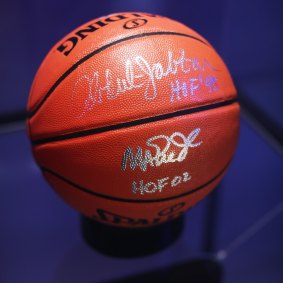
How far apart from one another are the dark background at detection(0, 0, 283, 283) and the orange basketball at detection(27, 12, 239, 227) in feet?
0.88

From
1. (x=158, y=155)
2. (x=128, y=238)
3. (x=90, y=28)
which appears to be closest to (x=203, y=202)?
(x=128, y=238)

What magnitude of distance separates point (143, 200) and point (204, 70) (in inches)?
11.9

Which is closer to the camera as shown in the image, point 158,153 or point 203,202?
point 158,153

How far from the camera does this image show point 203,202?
55.9 inches

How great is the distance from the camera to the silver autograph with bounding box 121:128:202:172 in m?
0.97

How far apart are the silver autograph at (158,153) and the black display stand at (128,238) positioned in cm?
29

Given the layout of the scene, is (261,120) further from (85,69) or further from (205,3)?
(85,69)

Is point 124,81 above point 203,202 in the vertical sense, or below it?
above

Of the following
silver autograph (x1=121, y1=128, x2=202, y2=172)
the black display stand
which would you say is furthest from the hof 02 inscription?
the black display stand

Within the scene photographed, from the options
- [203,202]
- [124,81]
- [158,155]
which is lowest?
[203,202]

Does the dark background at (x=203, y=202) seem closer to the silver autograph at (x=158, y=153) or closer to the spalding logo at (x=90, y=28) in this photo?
the silver autograph at (x=158, y=153)

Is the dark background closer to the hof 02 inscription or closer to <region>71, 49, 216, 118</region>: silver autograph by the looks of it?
the hof 02 inscription

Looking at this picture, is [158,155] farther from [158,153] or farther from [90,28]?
[90,28]

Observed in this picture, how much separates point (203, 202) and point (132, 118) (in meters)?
0.54
